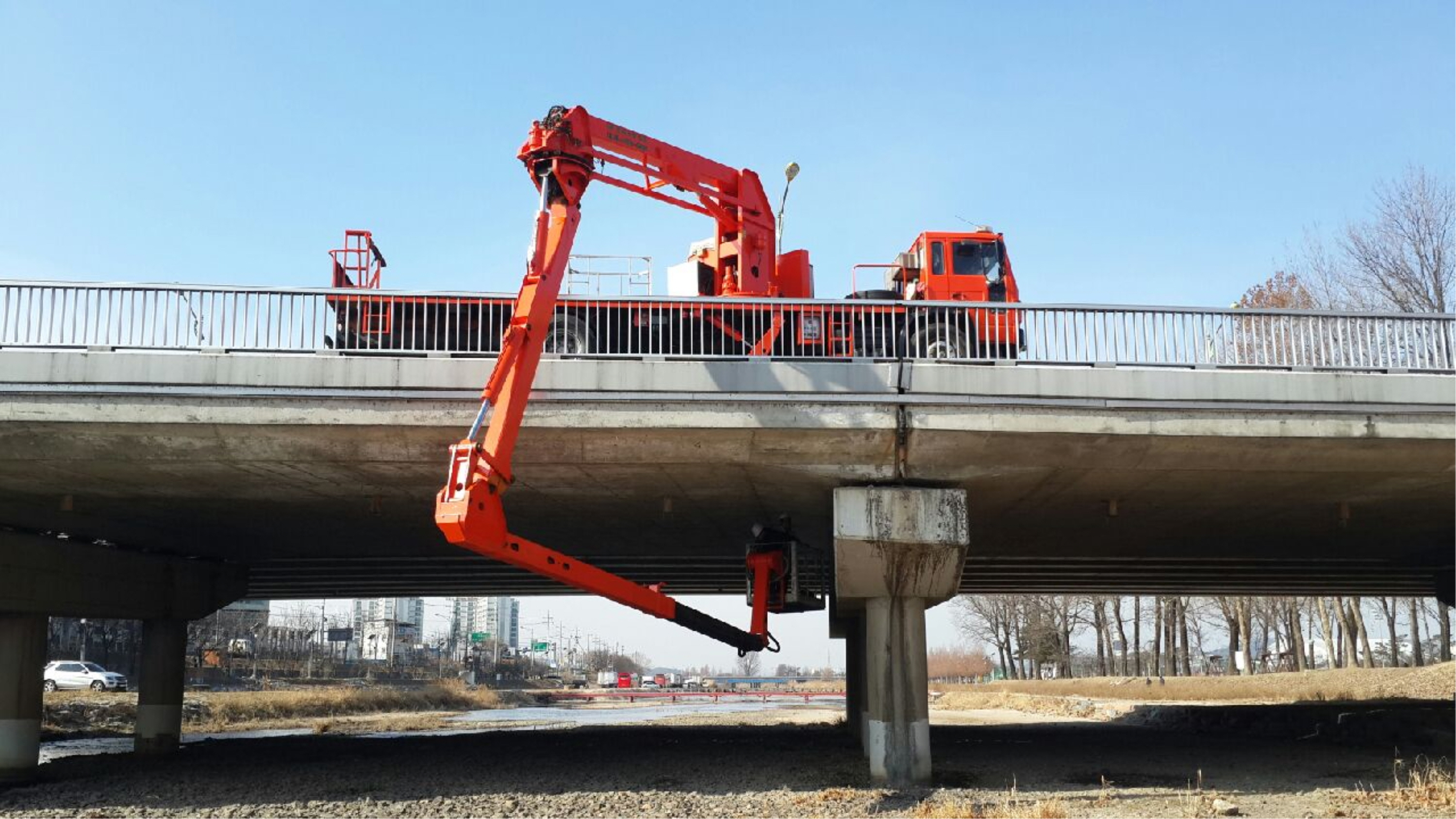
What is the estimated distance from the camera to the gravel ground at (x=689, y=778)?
52.4ft

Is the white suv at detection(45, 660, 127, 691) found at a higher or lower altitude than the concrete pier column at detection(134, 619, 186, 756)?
lower

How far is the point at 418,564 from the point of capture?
29703mm

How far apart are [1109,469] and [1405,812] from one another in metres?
5.81

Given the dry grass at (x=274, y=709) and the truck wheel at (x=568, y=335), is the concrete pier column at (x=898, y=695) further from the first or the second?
the dry grass at (x=274, y=709)

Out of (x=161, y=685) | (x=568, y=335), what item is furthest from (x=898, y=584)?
(x=161, y=685)

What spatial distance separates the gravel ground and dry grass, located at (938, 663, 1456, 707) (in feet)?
38.1

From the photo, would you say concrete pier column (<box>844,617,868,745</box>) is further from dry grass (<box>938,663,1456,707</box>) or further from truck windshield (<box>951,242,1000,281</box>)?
dry grass (<box>938,663,1456,707</box>)

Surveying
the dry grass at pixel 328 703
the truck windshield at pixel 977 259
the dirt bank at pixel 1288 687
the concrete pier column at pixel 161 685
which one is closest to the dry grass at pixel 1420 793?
the truck windshield at pixel 977 259

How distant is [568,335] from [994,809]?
958 centimetres

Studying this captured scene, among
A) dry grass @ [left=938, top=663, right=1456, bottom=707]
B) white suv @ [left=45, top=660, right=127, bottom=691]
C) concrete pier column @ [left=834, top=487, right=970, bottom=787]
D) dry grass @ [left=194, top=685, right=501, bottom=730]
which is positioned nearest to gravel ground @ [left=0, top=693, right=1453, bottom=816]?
concrete pier column @ [left=834, top=487, right=970, bottom=787]

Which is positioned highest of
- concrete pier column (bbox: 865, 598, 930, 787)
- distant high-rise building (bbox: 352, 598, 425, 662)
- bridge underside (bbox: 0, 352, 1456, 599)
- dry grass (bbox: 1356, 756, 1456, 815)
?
bridge underside (bbox: 0, 352, 1456, 599)

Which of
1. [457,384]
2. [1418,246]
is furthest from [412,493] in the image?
[1418,246]

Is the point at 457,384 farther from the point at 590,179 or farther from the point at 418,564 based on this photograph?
the point at 418,564

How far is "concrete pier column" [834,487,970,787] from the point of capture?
1730 cm
